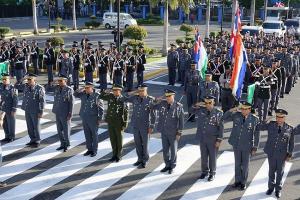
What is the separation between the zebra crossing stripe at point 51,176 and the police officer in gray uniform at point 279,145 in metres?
4.43

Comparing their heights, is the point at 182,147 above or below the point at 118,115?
below

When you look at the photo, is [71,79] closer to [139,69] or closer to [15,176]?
[139,69]

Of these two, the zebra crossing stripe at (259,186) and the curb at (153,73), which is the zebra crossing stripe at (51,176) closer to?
the zebra crossing stripe at (259,186)

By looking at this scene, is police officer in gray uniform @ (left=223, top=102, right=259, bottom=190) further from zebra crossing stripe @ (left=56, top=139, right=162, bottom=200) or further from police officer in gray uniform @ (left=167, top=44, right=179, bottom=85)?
police officer in gray uniform @ (left=167, top=44, right=179, bottom=85)

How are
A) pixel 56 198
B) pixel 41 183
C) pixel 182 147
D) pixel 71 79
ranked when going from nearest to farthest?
pixel 56 198 < pixel 41 183 < pixel 182 147 < pixel 71 79

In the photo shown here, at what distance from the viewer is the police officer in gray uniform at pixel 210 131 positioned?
1018 centimetres

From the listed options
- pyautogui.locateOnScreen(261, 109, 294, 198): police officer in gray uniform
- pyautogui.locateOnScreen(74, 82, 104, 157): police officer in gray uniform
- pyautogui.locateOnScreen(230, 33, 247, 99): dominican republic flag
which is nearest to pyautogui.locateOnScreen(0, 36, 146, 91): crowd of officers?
pyautogui.locateOnScreen(230, 33, 247, 99): dominican republic flag

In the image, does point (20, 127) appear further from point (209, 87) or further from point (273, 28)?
point (273, 28)

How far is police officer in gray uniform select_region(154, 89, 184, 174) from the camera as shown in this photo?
10.6 metres

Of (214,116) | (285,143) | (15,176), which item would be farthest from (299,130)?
(15,176)

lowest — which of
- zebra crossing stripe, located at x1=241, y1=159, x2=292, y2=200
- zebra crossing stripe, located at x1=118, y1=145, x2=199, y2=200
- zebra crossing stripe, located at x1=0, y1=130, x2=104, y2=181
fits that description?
zebra crossing stripe, located at x1=241, y1=159, x2=292, y2=200

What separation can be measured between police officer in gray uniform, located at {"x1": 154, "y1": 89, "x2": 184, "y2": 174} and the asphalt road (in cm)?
45

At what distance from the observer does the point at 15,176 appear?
34.5 ft

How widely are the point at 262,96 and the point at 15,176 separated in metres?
8.36
